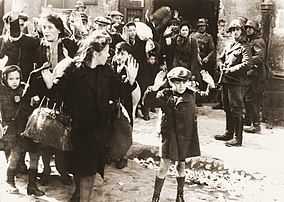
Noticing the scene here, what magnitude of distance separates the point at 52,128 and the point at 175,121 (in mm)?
1007

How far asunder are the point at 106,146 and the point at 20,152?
89 cm

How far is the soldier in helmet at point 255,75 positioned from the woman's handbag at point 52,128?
367cm

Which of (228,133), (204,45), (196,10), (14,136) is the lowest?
(228,133)

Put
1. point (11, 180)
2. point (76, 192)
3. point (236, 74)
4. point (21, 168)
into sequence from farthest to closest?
point (236, 74) < point (21, 168) < point (11, 180) < point (76, 192)

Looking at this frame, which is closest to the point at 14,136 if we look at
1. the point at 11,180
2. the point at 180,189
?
the point at 11,180

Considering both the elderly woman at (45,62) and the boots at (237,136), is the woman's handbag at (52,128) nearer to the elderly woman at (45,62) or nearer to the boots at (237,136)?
the elderly woman at (45,62)

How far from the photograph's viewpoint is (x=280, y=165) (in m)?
5.07

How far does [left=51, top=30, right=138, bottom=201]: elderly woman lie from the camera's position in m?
3.20

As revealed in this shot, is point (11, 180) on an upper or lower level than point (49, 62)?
lower

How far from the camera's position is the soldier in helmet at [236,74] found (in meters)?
5.49

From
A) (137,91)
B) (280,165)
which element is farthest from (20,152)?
(280,165)

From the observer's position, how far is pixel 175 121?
3658 mm

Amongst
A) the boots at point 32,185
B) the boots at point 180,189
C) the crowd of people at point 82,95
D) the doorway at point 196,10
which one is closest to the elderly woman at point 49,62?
the crowd of people at point 82,95

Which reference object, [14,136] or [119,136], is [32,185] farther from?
[119,136]
